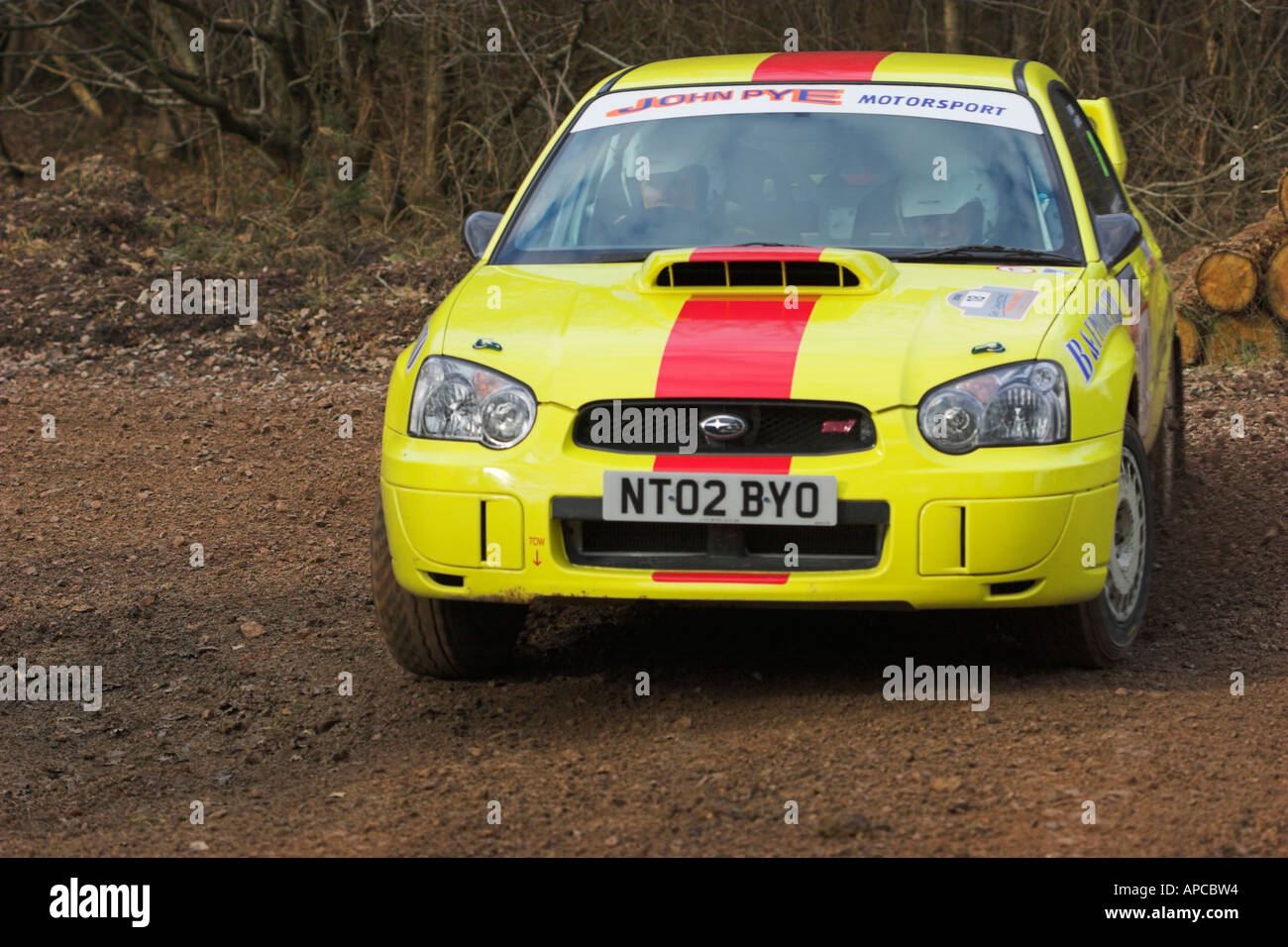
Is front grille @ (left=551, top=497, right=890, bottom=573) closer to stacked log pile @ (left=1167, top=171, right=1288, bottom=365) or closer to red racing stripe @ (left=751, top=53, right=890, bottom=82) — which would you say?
red racing stripe @ (left=751, top=53, right=890, bottom=82)

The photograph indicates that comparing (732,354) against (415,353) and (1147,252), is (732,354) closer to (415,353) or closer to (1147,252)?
(415,353)

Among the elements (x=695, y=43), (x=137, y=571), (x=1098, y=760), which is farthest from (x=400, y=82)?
(x=1098, y=760)

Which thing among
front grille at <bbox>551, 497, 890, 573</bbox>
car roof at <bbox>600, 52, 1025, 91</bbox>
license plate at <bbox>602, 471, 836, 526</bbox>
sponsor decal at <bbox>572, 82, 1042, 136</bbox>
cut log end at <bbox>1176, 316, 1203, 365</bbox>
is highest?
car roof at <bbox>600, 52, 1025, 91</bbox>

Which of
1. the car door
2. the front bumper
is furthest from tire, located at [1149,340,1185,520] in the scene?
the front bumper

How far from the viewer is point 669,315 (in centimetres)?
448

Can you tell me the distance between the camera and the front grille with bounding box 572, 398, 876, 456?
13.8 feet

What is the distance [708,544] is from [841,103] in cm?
188

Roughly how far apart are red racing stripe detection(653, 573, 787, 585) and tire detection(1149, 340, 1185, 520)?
9.25 feet

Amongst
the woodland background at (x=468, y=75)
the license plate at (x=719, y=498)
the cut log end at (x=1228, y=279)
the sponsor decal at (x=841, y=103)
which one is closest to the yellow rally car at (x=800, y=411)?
the license plate at (x=719, y=498)

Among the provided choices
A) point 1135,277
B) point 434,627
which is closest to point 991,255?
point 1135,277

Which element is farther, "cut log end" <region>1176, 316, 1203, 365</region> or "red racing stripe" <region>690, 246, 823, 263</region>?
"cut log end" <region>1176, 316, 1203, 365</region>

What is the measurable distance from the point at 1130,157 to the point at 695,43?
385 centimetres

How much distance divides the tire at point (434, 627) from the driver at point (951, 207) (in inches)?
65.8

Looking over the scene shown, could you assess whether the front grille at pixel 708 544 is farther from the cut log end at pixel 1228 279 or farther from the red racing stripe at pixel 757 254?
the cut log end at pixel 1228 279
